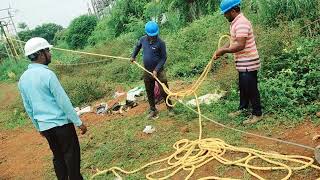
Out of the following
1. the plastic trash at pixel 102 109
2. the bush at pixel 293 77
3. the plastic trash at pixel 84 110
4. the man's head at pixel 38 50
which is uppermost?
the man's head at pixel 38 50

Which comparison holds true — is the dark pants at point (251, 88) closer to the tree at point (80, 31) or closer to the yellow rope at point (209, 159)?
the yellow rope at point (209, 159)

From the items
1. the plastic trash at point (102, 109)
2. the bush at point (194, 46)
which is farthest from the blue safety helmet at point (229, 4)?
the bush at point (194, 46)

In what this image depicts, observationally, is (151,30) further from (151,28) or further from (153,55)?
(153,55)

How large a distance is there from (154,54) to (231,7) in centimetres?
191

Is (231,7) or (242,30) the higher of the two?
(231,7)

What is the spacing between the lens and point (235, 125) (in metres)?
6.20

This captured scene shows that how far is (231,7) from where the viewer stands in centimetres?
558

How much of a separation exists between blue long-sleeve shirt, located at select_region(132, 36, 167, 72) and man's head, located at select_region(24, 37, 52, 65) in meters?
2.87

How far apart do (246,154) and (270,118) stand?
1134 millimetres

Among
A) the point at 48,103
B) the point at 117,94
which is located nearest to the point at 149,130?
the point at 48,103

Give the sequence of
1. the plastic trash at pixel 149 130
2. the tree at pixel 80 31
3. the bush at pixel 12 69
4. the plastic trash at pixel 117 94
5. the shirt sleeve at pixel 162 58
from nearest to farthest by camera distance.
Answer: the plastic trash at pixel 149 130 < the shirt sleeve at pixel 162 58 < the plastic trash at pixel 117 94 < the bush at pixel 12 69 < the tree at pixel 80 31

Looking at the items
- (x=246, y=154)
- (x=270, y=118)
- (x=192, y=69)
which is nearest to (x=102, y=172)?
(x=246, y=154)

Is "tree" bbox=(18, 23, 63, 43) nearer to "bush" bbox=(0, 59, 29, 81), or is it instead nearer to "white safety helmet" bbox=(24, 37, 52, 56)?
"bush" bbox=(0, 59, 29, 81)

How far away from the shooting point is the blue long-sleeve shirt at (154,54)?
7.05 metres
